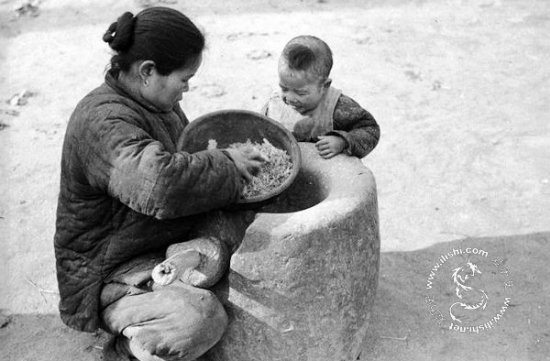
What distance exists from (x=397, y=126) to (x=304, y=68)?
1912 mm

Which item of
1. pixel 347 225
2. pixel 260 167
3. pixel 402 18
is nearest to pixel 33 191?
pixel 260 167

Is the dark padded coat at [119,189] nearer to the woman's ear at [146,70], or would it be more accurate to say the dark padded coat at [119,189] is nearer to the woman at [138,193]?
the woman at [138,193]

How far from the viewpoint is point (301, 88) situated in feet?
10.9

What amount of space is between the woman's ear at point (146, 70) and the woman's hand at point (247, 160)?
0.41m

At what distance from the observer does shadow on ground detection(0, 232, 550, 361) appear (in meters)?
3.25

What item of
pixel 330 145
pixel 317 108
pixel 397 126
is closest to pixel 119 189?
pixel 330 145

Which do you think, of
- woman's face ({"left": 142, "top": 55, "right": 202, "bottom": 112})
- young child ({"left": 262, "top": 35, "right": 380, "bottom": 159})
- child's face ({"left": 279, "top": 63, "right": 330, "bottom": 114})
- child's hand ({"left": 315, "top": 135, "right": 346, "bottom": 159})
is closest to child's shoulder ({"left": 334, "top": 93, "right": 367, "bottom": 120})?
young child ({"left": 262, "top": 35, "right": 380, "bottom": 159})

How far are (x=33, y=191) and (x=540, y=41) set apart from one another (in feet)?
14.7

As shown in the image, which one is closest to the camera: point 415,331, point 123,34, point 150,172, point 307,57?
point 150,172

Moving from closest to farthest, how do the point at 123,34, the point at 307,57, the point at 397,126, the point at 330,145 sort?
the point at 123,34 → the point at 330,145 → the point at 307,57 → the point at 397,126

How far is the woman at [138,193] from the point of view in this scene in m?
2.51

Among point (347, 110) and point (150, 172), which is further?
point (347, 110)

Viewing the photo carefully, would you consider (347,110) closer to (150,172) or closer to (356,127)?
(356,127)

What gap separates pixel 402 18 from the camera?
21.8 ft
